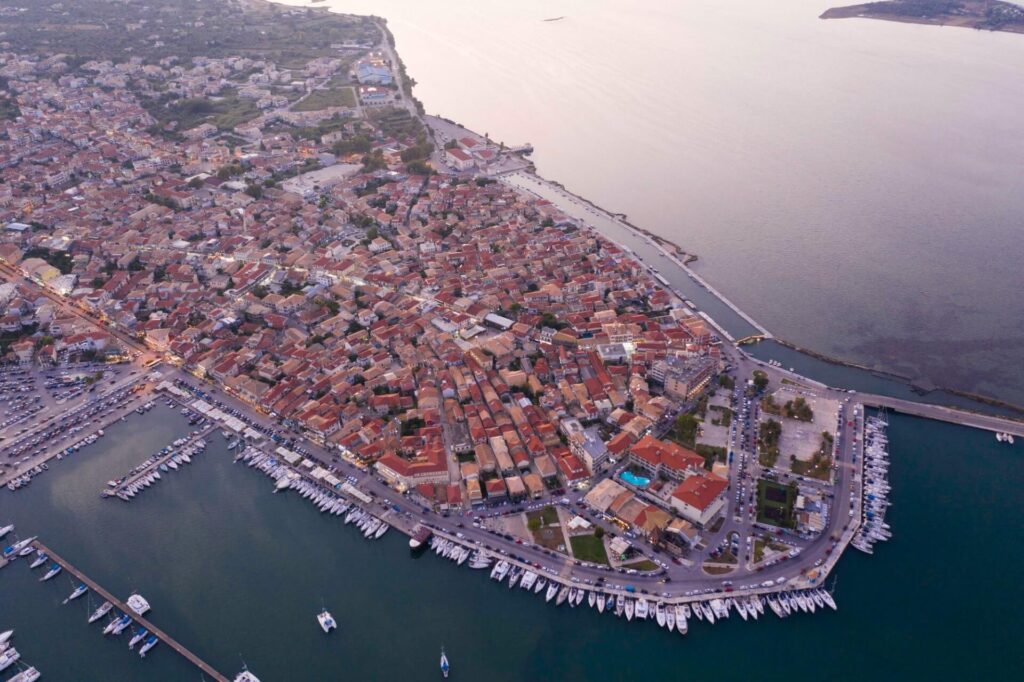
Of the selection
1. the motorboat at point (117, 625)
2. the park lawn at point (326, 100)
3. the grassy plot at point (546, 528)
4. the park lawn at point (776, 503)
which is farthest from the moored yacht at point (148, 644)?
the park lawn at point (326, 100)

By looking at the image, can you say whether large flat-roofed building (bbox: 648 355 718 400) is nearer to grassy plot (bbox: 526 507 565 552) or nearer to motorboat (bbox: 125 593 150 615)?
grassy plot (bbox: 526 507 565 552)

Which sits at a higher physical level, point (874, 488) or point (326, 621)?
point (874, 488)

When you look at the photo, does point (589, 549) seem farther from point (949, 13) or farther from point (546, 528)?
point (949, 13)

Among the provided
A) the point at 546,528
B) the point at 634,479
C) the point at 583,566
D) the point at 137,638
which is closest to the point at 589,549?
the point at 583,566

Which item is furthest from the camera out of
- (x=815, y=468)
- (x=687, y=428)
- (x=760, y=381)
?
(x=760, y=381)

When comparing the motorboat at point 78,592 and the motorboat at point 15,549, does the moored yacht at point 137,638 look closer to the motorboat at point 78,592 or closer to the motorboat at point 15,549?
the motorboat at point 78,592

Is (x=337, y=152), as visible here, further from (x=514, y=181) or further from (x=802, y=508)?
(x=802, y=508)

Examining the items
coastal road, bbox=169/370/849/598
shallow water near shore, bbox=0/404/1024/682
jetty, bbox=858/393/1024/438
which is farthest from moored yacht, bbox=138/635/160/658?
jetty, bbox=858/393/1024/438
